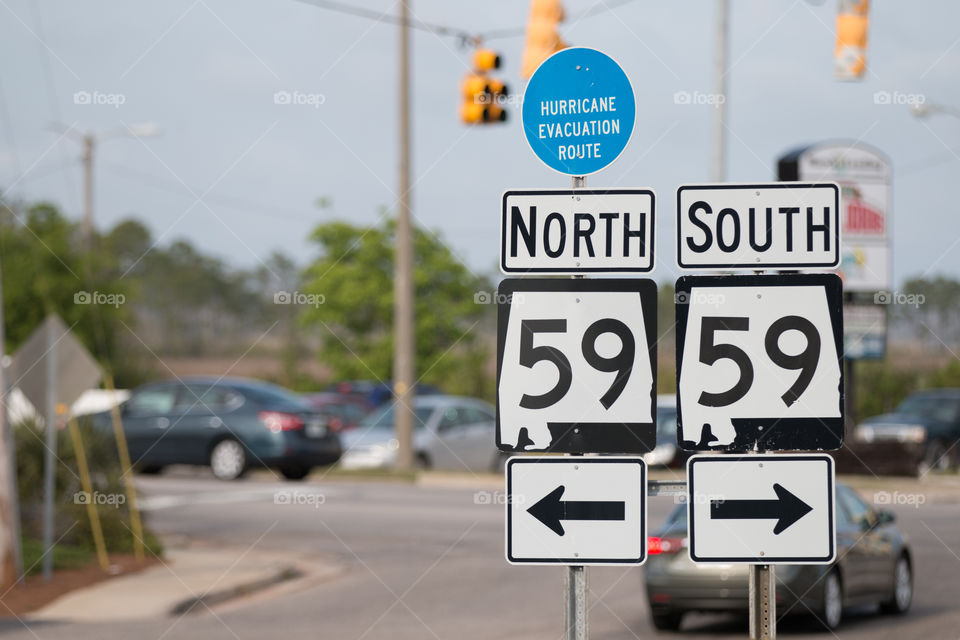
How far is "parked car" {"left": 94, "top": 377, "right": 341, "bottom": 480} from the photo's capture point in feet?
66.7

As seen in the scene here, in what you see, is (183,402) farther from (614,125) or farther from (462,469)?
(614,125)

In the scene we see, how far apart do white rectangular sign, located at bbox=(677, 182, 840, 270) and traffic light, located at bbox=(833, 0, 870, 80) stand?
777 centimetres

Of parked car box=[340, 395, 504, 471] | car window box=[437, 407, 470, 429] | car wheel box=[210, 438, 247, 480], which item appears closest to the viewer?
car wheel box=[210, 438, 247, 480]

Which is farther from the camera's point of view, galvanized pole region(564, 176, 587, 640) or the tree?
the tree

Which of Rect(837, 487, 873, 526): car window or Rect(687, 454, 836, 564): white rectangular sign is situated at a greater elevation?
Rect(687, 454, 836, 564): white rectangular sign

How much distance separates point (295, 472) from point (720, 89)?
365 inches

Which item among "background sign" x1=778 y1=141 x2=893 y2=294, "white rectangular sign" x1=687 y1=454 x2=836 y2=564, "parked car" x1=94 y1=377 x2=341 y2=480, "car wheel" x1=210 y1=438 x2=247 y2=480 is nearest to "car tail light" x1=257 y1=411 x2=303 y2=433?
"parked car" x1=94 y1=377 x2=341 y2=480

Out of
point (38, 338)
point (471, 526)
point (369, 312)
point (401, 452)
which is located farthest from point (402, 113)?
point (369, 312)

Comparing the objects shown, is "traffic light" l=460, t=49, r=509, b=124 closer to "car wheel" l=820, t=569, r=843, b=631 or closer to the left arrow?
"car wheel" l=820, t=569, r=843, b=631

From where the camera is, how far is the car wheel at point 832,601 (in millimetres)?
9906

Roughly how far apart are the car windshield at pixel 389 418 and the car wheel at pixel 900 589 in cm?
1295

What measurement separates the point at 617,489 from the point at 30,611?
306 inches

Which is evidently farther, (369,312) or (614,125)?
(369,312)

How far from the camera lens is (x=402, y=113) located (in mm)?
24297
